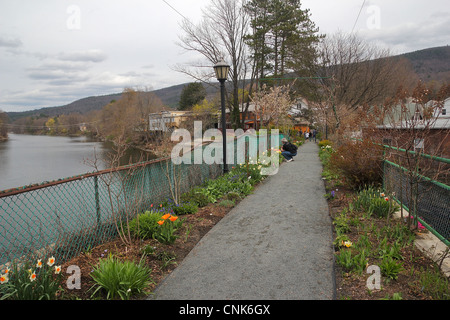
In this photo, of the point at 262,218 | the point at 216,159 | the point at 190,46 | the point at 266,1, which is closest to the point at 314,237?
the point at 262,218

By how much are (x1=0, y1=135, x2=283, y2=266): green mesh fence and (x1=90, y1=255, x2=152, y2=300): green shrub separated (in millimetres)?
947

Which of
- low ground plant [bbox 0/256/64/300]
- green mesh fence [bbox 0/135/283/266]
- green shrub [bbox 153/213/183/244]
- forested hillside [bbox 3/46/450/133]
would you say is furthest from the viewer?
forested hillside [bbox 3/46/450/133]

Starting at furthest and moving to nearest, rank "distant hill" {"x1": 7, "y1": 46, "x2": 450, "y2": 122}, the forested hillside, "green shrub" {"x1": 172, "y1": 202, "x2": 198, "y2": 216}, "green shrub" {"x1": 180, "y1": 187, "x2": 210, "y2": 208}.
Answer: the forested hillside → "distant hill" {"x1": 7, "y1": 46, "x2": 450, "y2": 122} → "green shrub" {"x1": 180, "y1": 187, "x2": 210, "y2": 208} → "green shrub" {"x1": 172, "y1": 202, "x2": 198, "y2": 216}

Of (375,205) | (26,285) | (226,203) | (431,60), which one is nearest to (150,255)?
(26,285)

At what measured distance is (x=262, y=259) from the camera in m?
3.85

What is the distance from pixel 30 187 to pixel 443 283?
4.79 meters

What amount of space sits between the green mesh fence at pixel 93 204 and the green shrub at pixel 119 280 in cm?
95

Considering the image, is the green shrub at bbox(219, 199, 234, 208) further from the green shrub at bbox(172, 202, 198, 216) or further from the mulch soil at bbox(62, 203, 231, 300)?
the mulch soil at bbox(62, 203, 231, 300)

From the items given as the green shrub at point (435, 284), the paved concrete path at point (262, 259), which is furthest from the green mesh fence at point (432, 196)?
the paved concrete path at point (262, 259)

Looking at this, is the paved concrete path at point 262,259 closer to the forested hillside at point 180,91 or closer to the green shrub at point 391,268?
the green shrub at point 391,268

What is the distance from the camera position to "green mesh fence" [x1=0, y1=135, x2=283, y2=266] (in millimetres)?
3764

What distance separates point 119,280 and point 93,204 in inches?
92.0

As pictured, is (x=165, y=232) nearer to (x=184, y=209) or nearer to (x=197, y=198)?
(x=184, y=209)

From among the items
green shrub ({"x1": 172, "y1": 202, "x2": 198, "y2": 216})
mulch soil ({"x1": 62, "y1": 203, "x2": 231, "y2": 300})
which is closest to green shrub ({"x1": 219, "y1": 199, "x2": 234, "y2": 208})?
green shrub ({"x1": 172, "y1": 202, "x2": 198, "y2": 216})
